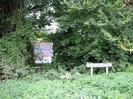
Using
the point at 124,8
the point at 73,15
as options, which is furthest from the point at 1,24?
the point at 124,8

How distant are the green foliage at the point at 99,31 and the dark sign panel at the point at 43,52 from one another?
566 millimetres

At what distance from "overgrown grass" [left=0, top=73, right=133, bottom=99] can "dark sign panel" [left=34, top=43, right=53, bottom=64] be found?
206 centimetres

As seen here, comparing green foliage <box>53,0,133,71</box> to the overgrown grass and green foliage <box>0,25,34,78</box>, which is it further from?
the overgrown grass

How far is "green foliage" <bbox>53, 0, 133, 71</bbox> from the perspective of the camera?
35.3ft

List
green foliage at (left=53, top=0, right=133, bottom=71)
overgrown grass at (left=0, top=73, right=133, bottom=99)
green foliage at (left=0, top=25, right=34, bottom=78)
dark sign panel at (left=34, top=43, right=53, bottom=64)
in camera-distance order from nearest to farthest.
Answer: overgrown grass at (left=0, top=73, right=133, bottom=99) < green foliage at (left=0, top=25, right=34, bottom=78) < green foliage at (left=53, top=0, right=133, bottom=71) < dark sign panel at (left=34, top=43, right=53, bottom=64)

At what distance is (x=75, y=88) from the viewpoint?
8250mm

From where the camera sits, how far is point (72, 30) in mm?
11523

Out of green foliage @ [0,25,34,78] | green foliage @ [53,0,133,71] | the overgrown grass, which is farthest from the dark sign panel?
the overgrown grass

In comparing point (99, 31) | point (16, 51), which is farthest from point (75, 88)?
point (16, 51)

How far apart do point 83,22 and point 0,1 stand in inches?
127

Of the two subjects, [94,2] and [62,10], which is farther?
[62,10]

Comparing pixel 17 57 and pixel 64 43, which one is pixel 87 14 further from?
pixel 17 57

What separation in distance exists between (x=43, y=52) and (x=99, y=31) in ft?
6.73

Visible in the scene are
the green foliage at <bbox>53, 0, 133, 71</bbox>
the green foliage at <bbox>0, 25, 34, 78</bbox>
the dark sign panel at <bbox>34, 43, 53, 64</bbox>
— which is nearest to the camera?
the green foliage at <bbox>0, 25, 34, 78</bbox>
